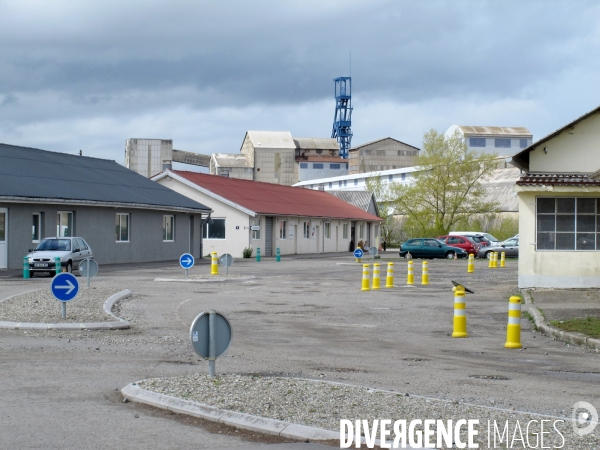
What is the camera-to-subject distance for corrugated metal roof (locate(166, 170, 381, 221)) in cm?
5722

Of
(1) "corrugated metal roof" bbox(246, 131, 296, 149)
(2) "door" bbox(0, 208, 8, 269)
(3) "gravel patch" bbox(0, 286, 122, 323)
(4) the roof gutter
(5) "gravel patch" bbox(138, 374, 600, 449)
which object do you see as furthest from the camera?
(1) "corrugated metal roof" bbox(246, 131, 296, 149)

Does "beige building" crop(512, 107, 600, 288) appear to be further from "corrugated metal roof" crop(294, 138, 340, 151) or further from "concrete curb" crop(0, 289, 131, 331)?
"corrugated metal roof" crop(294, 138, 340, 151)

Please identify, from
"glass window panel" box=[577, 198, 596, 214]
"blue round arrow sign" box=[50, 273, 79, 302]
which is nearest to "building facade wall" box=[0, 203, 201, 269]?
"blue round arrow sign" box=[50, 273, 79, 302]

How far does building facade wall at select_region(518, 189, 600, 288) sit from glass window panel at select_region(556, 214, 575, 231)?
2.22ft

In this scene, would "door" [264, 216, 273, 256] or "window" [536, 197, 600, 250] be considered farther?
"door" [264, 216, 273, 256]

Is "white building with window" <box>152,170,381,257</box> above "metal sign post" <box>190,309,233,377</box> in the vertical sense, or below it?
above

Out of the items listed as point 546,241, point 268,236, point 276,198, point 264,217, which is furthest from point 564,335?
point 276,198

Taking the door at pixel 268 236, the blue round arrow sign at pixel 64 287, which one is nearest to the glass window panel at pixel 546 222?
the blue round arrow sign at pixel 64 287

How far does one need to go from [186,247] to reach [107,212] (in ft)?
30.8

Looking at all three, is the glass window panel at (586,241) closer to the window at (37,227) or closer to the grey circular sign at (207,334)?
the grey circular sign at (207,334)

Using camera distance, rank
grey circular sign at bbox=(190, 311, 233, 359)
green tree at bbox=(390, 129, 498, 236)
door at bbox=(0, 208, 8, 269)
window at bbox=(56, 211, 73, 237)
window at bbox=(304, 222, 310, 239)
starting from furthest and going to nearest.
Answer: green tree at bbox=(390, 129, 498, 236)
window at bbox=(304, 222, 310, 239)
window at bbox=(56, 211, 73, 237)
door at bbox=(0, 208, 8, 269)
grey circular sign at bbox=(190, 311, 233, 359)

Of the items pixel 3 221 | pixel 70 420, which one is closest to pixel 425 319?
pixel 70 420

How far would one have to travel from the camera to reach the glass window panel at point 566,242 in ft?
86.4

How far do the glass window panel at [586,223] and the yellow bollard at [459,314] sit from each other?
1202 cm
